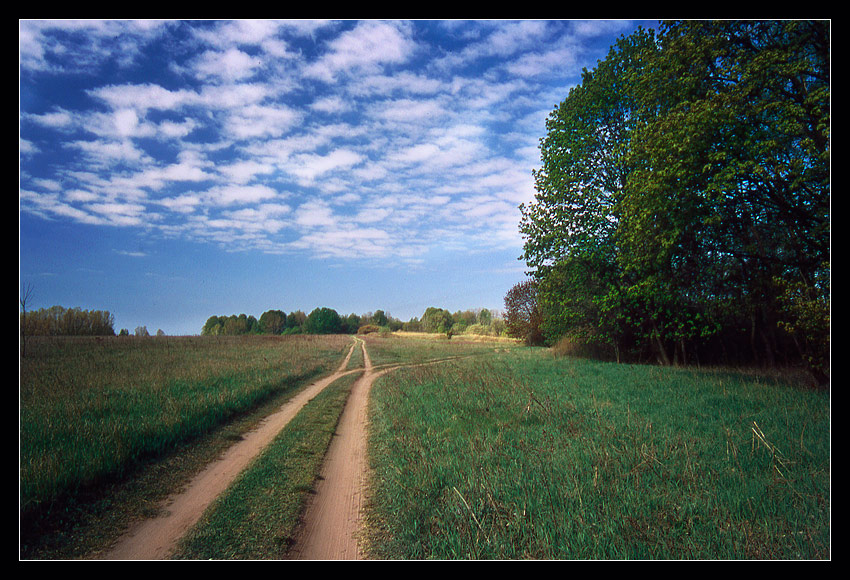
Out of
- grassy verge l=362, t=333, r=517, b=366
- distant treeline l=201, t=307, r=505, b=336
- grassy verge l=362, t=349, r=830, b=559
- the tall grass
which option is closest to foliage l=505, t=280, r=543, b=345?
grassy verge l=362, t=333, r=517, b=366

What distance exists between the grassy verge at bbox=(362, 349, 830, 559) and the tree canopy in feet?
14.5

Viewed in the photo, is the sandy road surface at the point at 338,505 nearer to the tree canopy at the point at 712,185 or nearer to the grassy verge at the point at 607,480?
the grassy verge at the point at 607,480

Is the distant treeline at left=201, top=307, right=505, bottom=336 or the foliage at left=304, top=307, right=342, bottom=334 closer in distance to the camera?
the distant treeline at left=201, top=307, right=505, bottom=336

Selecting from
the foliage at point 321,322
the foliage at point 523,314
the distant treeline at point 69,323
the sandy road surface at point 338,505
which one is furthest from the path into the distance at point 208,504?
the foliage at point 523,314

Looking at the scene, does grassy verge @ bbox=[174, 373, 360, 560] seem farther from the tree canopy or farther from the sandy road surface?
the tree canopy

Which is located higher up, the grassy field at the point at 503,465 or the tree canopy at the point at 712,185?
the tree canopy at the point at 712,185

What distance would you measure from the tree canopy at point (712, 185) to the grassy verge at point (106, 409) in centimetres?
1391

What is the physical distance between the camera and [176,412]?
355 inches

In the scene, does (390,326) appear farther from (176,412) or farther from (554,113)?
(176,412)

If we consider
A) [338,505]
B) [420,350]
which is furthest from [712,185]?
[420,350]

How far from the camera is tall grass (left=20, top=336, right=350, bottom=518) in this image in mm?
5770

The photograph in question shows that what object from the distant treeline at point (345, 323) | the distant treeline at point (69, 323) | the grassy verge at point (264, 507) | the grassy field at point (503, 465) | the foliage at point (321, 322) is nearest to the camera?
the grassy field at point (503, 465)

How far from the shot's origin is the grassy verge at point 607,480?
3.71 meters
